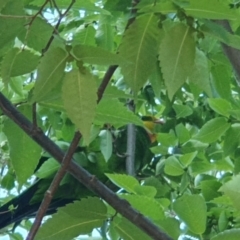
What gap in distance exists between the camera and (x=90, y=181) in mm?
471

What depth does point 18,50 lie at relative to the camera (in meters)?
0.40

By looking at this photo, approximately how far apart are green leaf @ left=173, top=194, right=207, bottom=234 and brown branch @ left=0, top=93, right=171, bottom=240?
66mm

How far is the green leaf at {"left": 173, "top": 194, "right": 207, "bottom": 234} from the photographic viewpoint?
0.52m

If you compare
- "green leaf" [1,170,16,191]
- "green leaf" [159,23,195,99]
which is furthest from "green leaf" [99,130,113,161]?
"green leaf" [159,23,195,99]

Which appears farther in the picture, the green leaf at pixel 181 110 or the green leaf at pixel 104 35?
the green leaf at pixel 181 110

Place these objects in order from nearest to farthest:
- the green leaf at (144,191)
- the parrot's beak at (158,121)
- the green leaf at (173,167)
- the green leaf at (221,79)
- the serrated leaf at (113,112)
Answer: the serrated leaf at (113,112) → the green leaf at (144,191) → the green leaf at (221,79) → the green leaf at (173,167) → the parrot's beak at (158,121)

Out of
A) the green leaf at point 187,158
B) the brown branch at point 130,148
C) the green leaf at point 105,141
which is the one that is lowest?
the brown branch at point 130,148

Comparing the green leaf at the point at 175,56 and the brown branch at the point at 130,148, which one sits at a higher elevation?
the green leaf at the point at 175,56

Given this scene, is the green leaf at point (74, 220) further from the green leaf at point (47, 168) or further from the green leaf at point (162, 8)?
the green leaf at point (47, 168)

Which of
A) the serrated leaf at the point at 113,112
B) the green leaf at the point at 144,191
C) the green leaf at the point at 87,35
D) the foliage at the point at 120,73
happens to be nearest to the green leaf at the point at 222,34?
the foliage at the point at 120,73

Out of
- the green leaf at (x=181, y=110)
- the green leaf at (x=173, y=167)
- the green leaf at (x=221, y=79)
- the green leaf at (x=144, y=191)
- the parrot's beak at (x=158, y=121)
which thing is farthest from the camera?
the parrot's beak at (x=158, y=121)

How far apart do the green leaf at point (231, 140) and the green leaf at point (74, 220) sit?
16.1 inches

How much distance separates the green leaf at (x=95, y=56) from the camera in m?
0.36

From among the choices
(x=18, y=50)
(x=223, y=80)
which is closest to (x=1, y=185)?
(x=223, y=80)
